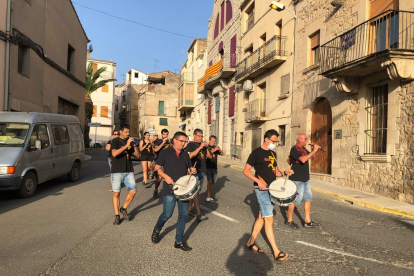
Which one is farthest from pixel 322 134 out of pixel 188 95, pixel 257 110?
pixel 188 95

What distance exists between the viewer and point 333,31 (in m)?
13.1

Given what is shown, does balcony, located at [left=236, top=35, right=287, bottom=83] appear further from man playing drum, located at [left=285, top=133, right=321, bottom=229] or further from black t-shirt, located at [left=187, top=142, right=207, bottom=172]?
man playing drum, located at [left=285, top=133, right=321, bottom=229]

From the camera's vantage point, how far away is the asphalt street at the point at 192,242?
392cm

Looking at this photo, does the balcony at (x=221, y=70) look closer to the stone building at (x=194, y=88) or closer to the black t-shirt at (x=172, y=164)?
the stone building at (x=194, y=88)

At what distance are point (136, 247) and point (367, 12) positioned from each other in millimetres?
11256

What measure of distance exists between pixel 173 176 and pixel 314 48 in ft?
41.3

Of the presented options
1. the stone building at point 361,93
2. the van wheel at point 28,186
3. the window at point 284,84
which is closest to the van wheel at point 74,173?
the van wheel at point 28,186

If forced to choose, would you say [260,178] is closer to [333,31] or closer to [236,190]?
[236,190]

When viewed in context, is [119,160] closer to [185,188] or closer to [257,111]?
[185,188]

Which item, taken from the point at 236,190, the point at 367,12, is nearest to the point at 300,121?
the point at 367,12

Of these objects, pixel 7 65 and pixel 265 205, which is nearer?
pixel 265 205

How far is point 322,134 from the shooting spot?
13.9 meters

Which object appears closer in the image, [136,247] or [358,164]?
[136,247]

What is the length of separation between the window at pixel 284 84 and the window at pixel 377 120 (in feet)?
20.5
